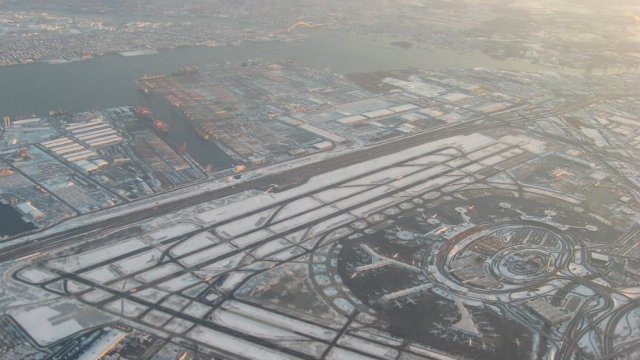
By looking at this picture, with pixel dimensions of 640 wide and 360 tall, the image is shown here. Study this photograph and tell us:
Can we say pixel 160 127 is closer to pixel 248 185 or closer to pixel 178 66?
pixel 248 185

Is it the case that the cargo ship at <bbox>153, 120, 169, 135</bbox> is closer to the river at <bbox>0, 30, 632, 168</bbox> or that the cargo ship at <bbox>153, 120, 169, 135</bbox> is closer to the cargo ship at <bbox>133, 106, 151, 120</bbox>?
the river at <bbox>0, 30, 632, 168</bbox>

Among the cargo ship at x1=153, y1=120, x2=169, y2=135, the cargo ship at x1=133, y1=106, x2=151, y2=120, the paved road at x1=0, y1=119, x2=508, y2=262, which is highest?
the cargo ship at x1=133, y1=106, x2=151, y2=120

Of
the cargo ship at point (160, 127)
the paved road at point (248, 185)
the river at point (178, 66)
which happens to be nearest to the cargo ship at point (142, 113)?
the river at point (178, 66)

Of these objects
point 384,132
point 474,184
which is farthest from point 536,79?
point 474,184

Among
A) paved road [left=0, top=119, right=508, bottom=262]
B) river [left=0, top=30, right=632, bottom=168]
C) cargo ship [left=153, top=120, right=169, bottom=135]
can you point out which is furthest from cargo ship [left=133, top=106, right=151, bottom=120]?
paved road [left=0, top=119, right=508, bottom=262]

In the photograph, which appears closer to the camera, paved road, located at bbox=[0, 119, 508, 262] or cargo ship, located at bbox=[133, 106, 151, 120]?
paved road, located at bbox=[0, 119, 508, 262]

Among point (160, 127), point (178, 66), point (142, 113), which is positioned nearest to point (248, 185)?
point (160, 127)

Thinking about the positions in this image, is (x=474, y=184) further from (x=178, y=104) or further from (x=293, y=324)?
(x=178, y=104)

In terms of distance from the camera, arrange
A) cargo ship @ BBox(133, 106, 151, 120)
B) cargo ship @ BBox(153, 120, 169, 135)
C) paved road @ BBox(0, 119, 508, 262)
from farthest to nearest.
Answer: cargo ship @ BBox(133, 106, 151, 120) < cargo ship @ BBox(153, 120, 169, 135) < paved road @ BBox(0, 119, 508, 262)

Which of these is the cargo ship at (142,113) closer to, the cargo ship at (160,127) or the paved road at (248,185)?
the cargo ship at (160,127)

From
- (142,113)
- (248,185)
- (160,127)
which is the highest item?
(142,113)

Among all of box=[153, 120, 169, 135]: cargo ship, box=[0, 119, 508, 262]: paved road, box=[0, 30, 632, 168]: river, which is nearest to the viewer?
box=[0, 119, 508, 262]: paved road

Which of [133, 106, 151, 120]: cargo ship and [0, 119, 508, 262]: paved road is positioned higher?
[133, 106, 151, 120]: cargo ship
